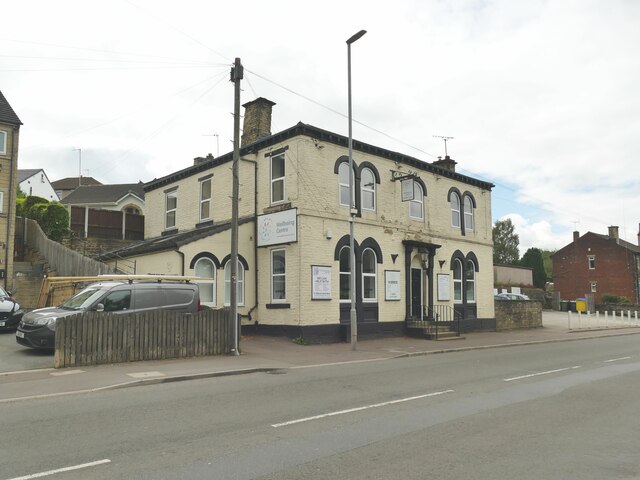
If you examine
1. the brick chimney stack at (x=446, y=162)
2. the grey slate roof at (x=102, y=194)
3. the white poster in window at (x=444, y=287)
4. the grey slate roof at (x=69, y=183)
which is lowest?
the white poster in window at (x=444, y=287)

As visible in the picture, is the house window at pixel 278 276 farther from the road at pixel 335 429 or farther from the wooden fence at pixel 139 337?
the road at pixel 335 429

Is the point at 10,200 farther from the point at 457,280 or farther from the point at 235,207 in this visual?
the point at 457,280

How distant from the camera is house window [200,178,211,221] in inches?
934

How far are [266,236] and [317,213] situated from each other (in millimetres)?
2203

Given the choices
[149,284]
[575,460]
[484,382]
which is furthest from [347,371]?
[575,460]

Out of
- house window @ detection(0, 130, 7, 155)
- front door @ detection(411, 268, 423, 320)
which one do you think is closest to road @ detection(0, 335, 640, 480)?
front door @ detection(411, 268, 423, 320)

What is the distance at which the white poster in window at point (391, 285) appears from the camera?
2164cm

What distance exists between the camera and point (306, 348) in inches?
674

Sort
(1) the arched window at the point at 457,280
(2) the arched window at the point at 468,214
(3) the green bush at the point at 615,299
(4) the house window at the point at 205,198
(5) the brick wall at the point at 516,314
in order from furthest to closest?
(3) the green bush at the point at 615,299 < (5) the brick wall at the point at 516,314 < (2) the arched window at the point at 468,214 < (1) the arched window at the point at 457,280 < (4) the house window at the point at 205,198

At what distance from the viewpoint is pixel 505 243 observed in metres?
84.0

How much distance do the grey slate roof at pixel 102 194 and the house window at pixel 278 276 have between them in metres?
37.7

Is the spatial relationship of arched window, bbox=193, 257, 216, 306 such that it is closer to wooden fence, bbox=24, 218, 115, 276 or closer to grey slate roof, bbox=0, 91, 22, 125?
wooden fence, bbox=24, 218, 115, 276

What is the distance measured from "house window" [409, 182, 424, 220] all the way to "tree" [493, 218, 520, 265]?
61.2 metres

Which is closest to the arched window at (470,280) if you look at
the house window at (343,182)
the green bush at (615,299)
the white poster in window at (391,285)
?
the white poster in window at (391,285)
